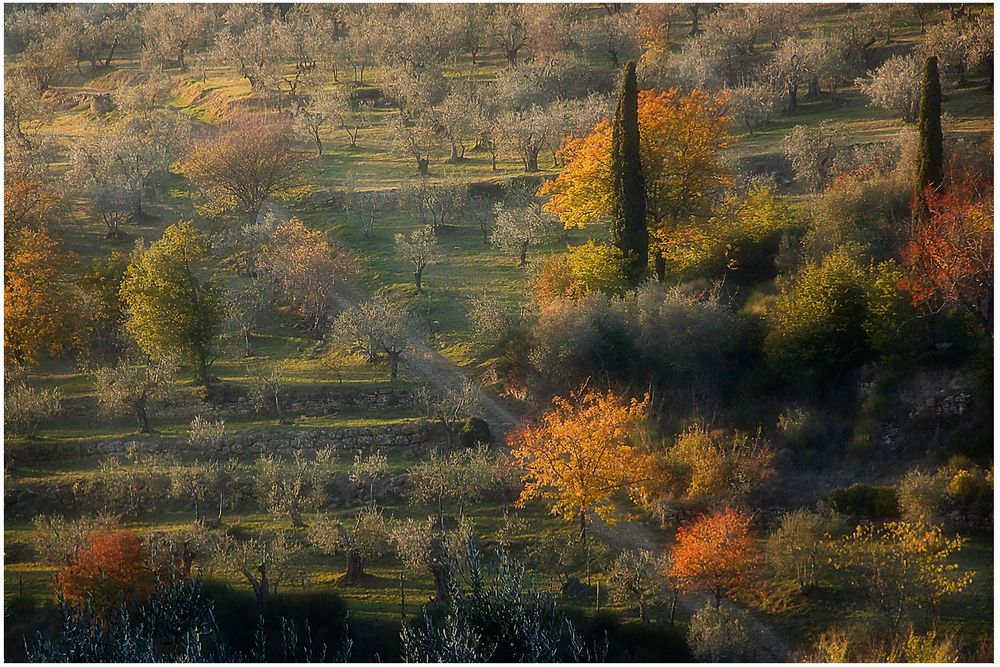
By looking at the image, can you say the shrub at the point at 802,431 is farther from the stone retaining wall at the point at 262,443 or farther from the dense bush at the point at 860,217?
the stone retaining wall at the point at 262,443

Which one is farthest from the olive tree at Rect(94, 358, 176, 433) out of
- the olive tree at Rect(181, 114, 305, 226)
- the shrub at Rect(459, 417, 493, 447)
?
the olive tree at Rect(181, 114, 305, 226)

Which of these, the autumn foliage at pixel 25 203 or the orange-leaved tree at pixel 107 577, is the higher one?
the autumn foliage at pixel 25 203

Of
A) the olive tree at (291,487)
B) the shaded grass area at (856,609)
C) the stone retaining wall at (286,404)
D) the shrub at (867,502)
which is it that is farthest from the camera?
the stone retaining wall at (286,404)

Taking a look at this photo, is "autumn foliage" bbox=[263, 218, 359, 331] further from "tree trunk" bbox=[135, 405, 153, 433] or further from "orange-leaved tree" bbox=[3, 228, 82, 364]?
"tree trunk" bbox=[135, 405, 153, 433]

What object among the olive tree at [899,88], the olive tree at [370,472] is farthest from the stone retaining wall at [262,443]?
the olive tree at [899,88]

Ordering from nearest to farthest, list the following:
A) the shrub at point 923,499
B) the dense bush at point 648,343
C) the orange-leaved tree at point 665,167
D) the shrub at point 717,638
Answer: the shrub at point 717,638 → the shrub at point 923,499 → the dense bush at point 648,343 → the orange-leaved tree at point 665,167

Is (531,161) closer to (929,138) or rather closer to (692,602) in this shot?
(929,138)

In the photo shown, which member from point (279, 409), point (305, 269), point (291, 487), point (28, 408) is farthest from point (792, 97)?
point (28, 408)
